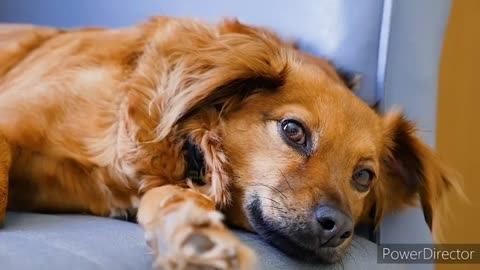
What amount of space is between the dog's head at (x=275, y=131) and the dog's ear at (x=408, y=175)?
57 mm

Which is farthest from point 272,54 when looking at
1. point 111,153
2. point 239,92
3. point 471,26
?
point 471,26

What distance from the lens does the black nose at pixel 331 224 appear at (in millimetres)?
1003

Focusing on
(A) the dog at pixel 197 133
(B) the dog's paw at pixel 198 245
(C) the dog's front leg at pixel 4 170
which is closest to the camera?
(B) the dog's paw at pixel 198 245

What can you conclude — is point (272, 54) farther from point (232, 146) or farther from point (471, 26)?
point (471, 26)

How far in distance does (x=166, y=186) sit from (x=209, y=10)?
573 millimetres

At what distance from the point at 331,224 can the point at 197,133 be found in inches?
12.2

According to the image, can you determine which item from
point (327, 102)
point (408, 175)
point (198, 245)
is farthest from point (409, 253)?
point (198, 245)

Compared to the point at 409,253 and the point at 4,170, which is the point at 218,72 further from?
the point at 409,253

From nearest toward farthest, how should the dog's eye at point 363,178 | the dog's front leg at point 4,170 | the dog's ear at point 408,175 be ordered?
1. the dog's front leg at point 4,170
2. the dog's eye at point 363,178
3. the dog's ear at point 408,175

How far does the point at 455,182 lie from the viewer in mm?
1404

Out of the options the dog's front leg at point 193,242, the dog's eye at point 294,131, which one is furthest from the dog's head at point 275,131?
the dog's front leg at point 193,242

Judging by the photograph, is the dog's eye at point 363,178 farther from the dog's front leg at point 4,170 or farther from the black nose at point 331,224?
the dog's front leg at point 4,170

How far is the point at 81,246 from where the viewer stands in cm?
88

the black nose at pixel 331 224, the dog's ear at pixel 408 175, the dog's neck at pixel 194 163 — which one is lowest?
the dog's ear at pixel 408 175
